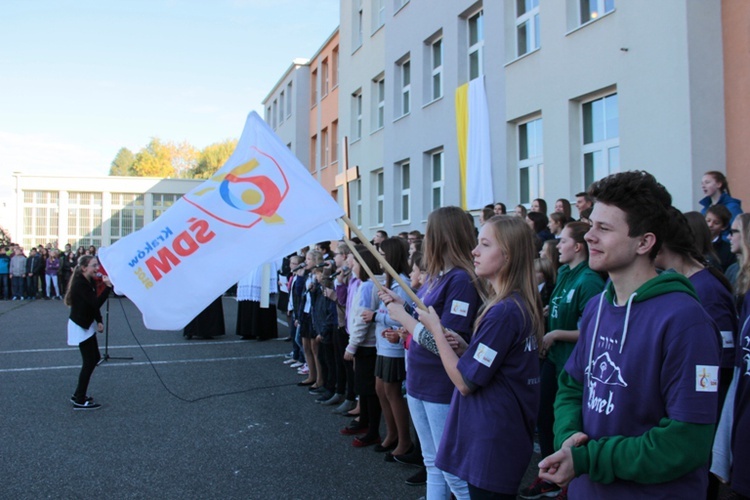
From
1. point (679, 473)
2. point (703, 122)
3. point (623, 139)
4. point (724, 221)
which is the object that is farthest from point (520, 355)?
point (623, 139)

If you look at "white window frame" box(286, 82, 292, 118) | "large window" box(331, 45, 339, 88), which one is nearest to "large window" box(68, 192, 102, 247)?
"white window frame" box(286, 82, 292, 118)

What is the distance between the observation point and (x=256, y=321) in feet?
41.8

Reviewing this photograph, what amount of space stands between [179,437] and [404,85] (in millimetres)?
14707

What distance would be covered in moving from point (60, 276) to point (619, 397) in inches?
1056

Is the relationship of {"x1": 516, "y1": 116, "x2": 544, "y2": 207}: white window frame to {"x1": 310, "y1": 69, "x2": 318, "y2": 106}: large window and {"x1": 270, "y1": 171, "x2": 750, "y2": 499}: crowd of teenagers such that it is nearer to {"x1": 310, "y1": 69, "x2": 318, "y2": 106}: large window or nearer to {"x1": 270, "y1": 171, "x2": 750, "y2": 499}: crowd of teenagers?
{"x1": 270, "y1": 171, "x2": 750, "y2": 499}: crowd of teenagers

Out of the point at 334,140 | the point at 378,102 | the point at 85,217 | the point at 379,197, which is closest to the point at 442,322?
the point at 379,197

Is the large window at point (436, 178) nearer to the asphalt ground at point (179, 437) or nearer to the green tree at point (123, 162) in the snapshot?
the asphalt ground at point (179, 437)

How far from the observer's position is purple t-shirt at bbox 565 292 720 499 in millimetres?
1680

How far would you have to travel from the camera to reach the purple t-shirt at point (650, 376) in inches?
66.1

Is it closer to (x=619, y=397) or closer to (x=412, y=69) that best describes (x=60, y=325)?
(x=412, y=69)

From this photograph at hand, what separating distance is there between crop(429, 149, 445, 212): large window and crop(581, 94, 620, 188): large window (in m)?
5.78

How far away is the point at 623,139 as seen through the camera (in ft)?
31.3

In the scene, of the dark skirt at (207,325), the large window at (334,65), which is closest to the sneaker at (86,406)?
the dark skirt at (207,325)

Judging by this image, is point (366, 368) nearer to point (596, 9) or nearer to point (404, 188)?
point (596, 9)
